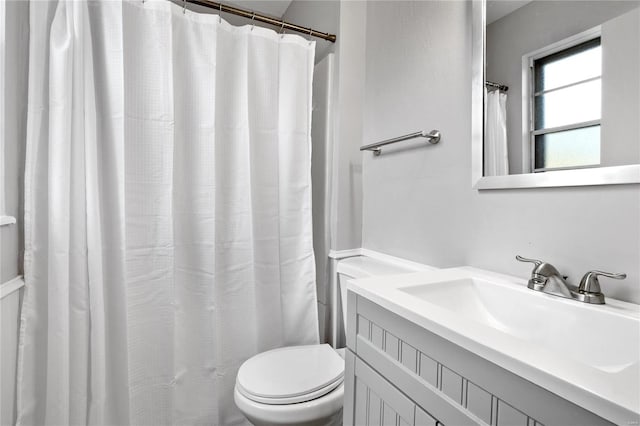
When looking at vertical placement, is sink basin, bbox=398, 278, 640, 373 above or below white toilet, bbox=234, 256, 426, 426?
above

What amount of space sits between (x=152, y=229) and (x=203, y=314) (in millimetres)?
430

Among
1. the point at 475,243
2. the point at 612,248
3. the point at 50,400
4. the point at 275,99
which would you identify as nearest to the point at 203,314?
the point at 50,400

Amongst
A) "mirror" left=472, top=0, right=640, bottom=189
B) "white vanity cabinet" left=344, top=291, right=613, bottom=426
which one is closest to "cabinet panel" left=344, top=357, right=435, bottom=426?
"white vanity cabinet" left=344, top=291, right=613, bottom=426

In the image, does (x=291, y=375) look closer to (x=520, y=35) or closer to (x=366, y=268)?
(x=366, y=268)

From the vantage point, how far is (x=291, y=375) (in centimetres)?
121

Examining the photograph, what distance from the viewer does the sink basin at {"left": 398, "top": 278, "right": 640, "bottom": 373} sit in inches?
24.6

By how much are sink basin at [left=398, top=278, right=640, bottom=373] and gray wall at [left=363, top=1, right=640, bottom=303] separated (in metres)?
0.14

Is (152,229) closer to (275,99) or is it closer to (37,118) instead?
(37,118)

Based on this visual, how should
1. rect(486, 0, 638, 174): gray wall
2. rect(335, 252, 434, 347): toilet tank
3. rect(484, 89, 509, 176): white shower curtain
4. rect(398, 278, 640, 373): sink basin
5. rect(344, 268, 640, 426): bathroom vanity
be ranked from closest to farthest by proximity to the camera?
rect(344, 268, 640, 426): bathroom vanity, rect(398, 278, 640, 373): sink basin, rect(486, 0, 638, 174): gray wall, rect(484, 89, 509, 176): white shower curtain, rect(335, 252, 434, 347): toilet tank

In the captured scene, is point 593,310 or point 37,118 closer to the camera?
point 593,310

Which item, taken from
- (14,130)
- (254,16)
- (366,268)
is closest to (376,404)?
(366,268)

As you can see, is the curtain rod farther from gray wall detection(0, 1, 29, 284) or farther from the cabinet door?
the cabinet door

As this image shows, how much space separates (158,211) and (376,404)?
1067 millimetres

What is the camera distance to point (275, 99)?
5.05 ft
